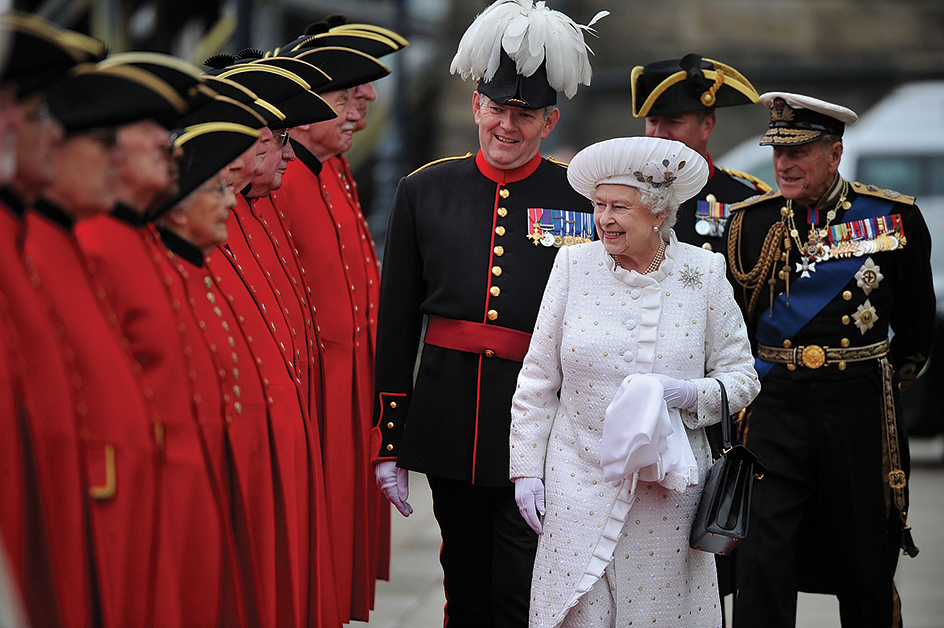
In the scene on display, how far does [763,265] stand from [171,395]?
260 centimetres

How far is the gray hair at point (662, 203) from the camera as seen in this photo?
353 cm

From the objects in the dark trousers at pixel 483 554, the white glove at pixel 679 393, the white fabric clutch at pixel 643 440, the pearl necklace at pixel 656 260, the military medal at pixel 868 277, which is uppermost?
the pearl necklace at pixel 656 260

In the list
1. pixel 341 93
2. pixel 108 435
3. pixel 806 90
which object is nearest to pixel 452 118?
pixel 806 90

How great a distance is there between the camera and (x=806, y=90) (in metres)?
17.1

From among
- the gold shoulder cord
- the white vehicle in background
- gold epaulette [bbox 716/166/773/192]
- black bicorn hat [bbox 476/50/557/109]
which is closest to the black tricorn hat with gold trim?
gold epaulette [bbox 716/166/773/192]

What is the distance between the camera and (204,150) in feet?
9.40

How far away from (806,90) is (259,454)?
1522 centimetres

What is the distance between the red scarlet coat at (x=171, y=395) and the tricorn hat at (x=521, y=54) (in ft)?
5.12

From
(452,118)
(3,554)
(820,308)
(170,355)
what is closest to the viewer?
(3,554)

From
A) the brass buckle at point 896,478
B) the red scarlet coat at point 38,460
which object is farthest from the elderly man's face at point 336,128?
the red scarlet coat at point 38,460

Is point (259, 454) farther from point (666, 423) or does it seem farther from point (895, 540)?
point (895, 540)

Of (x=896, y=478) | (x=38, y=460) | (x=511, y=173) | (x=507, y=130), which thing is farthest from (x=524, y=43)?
(x=38, y=460)

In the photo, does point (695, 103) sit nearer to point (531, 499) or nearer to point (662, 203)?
point (662, 203)

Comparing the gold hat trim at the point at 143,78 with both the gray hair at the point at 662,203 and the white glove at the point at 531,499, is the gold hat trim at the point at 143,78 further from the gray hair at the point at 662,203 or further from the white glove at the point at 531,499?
the white glove at the point at 531,499
